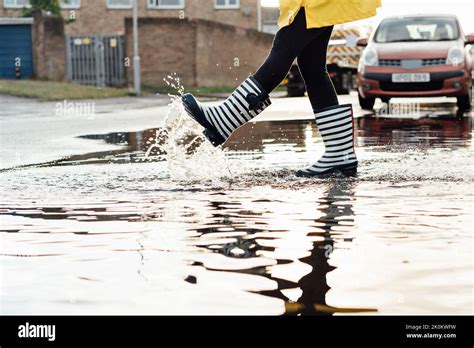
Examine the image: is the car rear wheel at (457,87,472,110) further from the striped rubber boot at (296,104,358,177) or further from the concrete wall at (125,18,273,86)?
the concrete wall at (125,18,273,86)

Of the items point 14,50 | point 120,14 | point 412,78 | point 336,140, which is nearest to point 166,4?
point 120,14

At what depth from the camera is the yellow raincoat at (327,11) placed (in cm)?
731

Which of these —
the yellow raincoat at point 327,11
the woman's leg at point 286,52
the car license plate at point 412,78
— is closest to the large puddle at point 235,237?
the woman's leg at point 286,52

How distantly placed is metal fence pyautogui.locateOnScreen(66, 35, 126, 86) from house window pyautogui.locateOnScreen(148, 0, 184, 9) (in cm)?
1107

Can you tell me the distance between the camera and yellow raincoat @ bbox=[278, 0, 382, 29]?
24.0ft

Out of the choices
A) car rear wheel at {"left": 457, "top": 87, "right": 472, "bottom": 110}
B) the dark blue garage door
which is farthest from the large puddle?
the dark blue garage door

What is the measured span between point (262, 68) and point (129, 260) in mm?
2934

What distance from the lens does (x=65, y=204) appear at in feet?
22.2

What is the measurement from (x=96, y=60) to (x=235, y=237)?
37302 mm

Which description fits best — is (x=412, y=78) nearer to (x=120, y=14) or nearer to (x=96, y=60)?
(x=96, y=60)

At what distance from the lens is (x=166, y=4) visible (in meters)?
53.2
